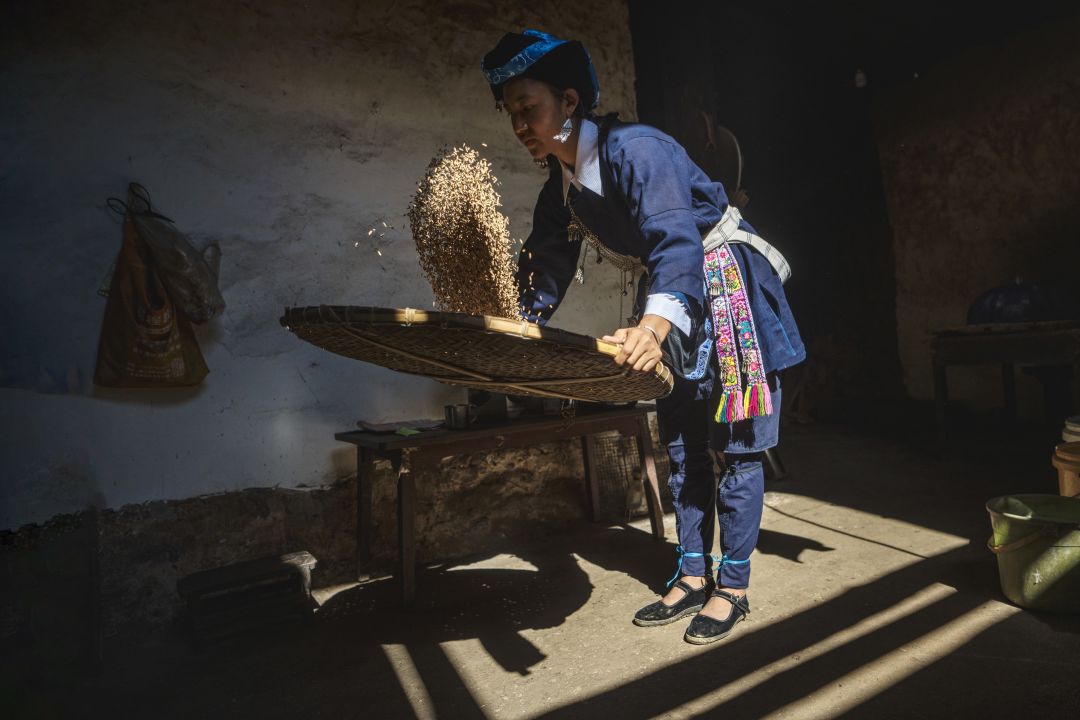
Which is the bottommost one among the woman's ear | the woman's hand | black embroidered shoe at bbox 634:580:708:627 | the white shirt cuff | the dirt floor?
the dirt floor

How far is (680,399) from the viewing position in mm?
2258

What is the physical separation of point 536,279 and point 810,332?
552 cm

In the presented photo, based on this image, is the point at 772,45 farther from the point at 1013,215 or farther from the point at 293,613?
the point at 293,613

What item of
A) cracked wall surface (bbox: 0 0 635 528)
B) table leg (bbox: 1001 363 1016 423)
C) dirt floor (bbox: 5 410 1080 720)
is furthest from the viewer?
table leg (bbox: 1001 363 1016 423)

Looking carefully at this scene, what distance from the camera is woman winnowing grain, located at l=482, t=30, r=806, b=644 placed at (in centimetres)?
179

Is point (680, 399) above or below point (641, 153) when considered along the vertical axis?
below

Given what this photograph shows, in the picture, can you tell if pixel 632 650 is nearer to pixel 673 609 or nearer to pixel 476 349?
pixel 673 609

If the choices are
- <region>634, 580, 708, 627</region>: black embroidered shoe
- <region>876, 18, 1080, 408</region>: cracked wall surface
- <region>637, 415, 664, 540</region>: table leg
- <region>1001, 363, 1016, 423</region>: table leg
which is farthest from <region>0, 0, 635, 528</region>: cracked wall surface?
<region>876, 18, 1080, 408</region>: cracked wall surface

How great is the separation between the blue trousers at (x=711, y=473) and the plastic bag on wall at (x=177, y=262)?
1.77 meters

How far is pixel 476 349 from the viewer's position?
1479 millimetres

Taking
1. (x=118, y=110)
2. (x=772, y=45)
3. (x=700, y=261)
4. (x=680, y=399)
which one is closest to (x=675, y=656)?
(x=680, y=399)

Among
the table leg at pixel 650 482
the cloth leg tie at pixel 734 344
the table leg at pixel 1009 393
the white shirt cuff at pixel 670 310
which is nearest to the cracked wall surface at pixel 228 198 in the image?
the table leg at pixel 650 482

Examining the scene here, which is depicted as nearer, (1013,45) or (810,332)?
(1013,45)

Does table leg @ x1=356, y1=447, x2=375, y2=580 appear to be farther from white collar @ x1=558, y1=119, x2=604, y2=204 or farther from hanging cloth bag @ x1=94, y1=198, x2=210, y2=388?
white collar @ x1=558, y1=119, x2=604, y2=204
